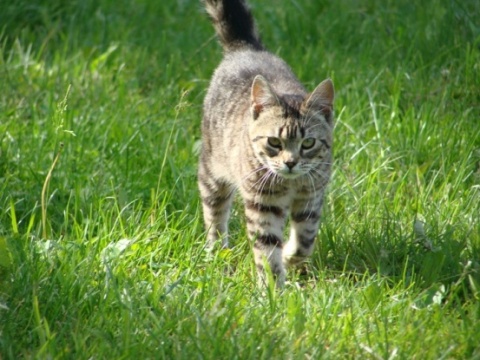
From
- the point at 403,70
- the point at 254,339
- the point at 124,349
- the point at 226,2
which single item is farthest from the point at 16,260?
the point at 403,70

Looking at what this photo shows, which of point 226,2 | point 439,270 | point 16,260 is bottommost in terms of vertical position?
point 439,270

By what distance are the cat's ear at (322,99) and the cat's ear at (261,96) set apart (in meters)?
0.18

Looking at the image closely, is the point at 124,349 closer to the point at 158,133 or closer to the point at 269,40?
the point at 158,133

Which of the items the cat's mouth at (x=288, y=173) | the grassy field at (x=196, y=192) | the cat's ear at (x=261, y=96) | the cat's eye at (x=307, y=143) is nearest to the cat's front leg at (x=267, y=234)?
the grassy field at (x=196, y=192)

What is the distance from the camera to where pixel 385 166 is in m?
5.36

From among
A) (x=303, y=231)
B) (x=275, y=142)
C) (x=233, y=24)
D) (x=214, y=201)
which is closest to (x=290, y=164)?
(x=275, y=142)

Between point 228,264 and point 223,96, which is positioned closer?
point 228,264

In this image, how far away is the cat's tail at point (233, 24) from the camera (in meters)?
5.47

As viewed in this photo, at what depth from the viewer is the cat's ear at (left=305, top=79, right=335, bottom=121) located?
465cm

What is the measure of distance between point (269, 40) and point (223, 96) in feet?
6.45

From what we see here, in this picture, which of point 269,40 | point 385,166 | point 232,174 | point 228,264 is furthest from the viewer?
point 269,40

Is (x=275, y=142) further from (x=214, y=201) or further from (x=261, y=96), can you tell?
(x=214, y=201)

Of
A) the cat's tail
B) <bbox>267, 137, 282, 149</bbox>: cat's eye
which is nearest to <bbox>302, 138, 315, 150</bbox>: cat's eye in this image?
<bbox>267, 137, 282, 149</bbox>: cat's eye

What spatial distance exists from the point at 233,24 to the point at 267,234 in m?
1.52
